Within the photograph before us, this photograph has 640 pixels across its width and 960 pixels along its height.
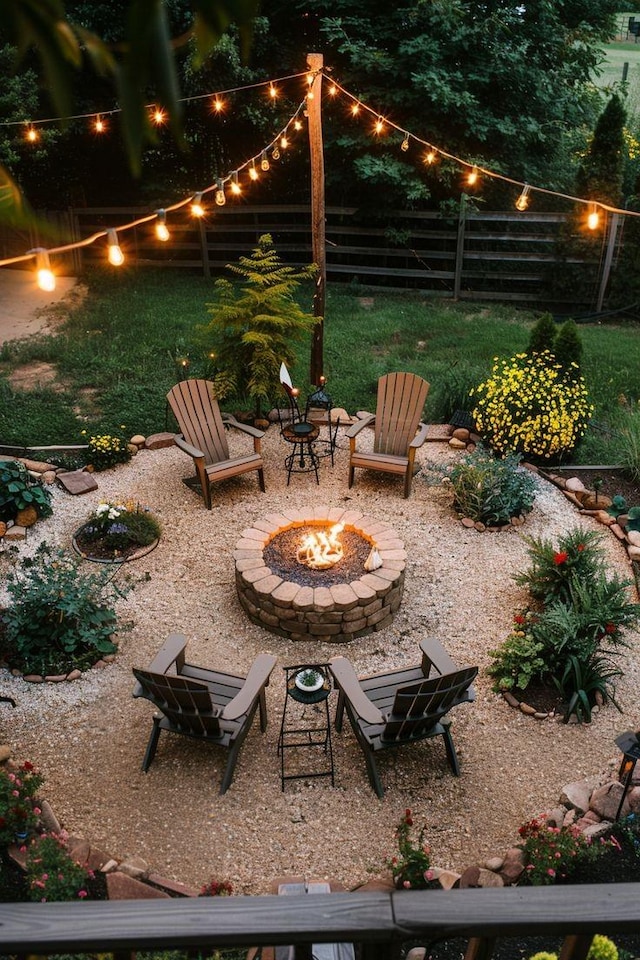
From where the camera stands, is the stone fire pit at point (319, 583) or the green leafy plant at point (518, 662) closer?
the green leafy plant at point (518, 662)

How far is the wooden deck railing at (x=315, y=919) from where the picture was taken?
37.3 inches

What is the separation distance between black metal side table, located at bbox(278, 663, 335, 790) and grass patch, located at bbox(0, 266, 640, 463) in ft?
13.1

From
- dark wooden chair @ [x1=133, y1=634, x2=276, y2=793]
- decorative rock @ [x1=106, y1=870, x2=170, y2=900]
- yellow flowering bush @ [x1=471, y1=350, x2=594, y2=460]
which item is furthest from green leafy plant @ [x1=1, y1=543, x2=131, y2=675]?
yellow flowering bush @ [x1=471, y1=350, x2=594, y2=460]

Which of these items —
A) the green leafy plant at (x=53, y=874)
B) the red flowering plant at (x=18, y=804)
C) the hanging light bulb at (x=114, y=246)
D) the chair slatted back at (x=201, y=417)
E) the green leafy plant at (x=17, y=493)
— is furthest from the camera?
the chair slatted back at (x=201, y=417)

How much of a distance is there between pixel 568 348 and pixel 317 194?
2.90 meters

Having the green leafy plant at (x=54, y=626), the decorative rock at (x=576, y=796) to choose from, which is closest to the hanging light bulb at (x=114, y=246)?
the green leafy plant at (x=54, y=626)

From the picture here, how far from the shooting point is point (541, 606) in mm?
5164

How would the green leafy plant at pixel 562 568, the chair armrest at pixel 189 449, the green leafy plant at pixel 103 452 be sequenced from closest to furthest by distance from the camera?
1. the green leafy plant at pixel 562 568
2. the chair armrest at pixel 189 449
3. the green leafy plant at pixel 103 452

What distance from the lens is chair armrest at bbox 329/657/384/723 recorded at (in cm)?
373

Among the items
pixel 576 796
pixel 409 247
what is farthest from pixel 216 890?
pixel 409 247

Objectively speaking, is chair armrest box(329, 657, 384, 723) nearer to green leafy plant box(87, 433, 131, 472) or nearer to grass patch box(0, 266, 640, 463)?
green leafy plant box(87, 433, 131, 472)

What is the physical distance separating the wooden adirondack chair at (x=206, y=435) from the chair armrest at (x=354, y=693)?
261cm

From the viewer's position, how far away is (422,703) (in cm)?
365

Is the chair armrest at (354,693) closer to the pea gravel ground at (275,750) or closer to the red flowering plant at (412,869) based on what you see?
the pea gravel ground at (275,750)
